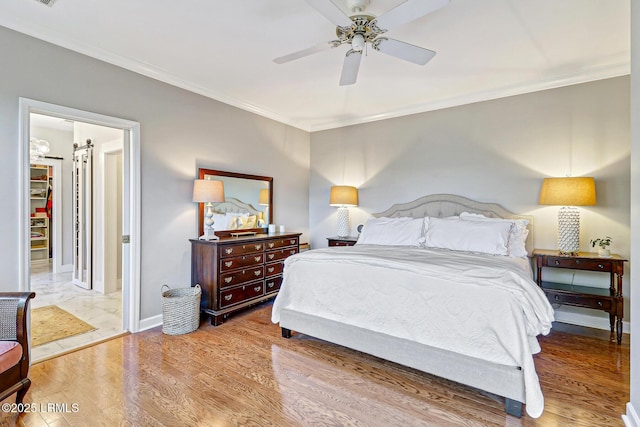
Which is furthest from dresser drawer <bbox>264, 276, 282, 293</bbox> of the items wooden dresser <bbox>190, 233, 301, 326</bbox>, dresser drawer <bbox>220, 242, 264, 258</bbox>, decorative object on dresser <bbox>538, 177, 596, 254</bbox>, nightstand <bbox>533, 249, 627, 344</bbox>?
decorative object on dresser <bbox>538, 177, 596, 254</bbox>

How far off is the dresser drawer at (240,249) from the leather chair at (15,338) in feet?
5.56

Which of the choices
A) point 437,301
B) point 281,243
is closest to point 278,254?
point 281,243

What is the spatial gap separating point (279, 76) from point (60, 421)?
3.41 m

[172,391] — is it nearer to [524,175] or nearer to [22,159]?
[22,159]

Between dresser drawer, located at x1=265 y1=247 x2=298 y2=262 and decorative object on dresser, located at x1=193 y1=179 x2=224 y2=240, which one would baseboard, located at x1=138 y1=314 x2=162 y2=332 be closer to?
decorative object on dresser, located at x1=193 y1=179 x2=224 y2=240

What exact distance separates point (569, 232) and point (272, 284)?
3.45 m

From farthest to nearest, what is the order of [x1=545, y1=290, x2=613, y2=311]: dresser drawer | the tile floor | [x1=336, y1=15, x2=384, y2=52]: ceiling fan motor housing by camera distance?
1. [x1=545, y1=290, x2=613, y2=311]: dresser drawer
2. the tile floor
3. [x1=336, y1=15, x2=384, y2=52]: ceiling fan motor housing

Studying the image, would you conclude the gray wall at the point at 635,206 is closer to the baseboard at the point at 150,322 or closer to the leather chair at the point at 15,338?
the leather chair at the point at 15,338

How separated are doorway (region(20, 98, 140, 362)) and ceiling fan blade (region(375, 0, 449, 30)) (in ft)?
8.40

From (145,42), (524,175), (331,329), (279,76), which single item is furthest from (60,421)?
(524,175)

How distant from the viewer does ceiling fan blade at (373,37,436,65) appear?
2325 mm

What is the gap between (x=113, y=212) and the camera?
4.72 meters

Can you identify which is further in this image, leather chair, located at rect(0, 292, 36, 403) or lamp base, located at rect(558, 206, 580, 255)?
lamp base, located at rect(558, 206, 580, 255)

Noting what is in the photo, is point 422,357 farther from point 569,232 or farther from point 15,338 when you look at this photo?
point 15,338
